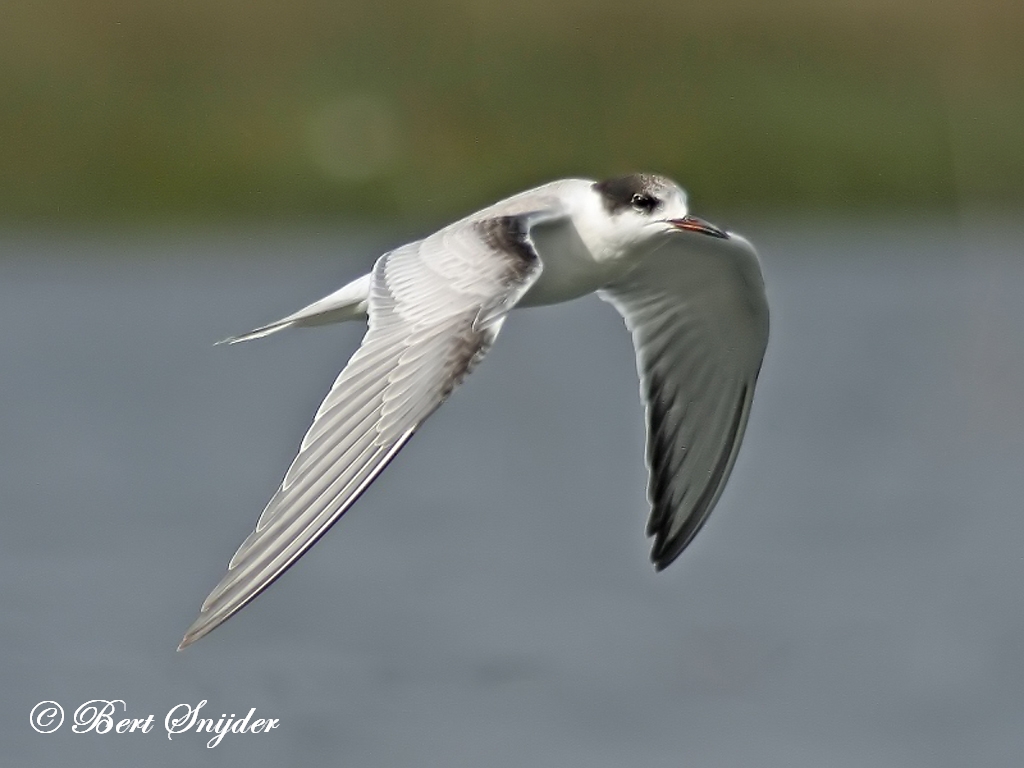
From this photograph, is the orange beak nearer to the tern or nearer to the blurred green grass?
the tern

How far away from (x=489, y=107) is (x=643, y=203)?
8301 millimetres

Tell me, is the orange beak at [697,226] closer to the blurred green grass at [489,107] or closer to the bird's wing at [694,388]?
the bird's wing at [694,388]

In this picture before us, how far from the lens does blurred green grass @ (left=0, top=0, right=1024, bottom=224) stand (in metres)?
14.8

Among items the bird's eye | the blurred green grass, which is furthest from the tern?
the blurred green grass

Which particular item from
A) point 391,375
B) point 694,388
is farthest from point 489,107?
point 391,375

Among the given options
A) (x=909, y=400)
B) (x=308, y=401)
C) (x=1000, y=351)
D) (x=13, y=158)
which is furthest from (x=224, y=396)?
(x=1000, y=351)

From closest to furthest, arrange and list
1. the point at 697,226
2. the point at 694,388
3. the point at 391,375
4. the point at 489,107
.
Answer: the point at 391,375 < the point at 697,226 < the point at 694,388 < the point at 489,107

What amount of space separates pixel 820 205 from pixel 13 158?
622 cm

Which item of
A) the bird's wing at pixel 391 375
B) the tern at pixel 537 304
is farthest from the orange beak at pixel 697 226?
the bird's wing at pixel 391 375

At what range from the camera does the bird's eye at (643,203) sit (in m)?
6.85

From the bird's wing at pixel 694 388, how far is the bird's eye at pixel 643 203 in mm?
522

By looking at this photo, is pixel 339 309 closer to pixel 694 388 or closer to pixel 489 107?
pixel 694 388

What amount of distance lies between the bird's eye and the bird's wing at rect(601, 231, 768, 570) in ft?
1.71

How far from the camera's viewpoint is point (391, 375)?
5.95 meters
